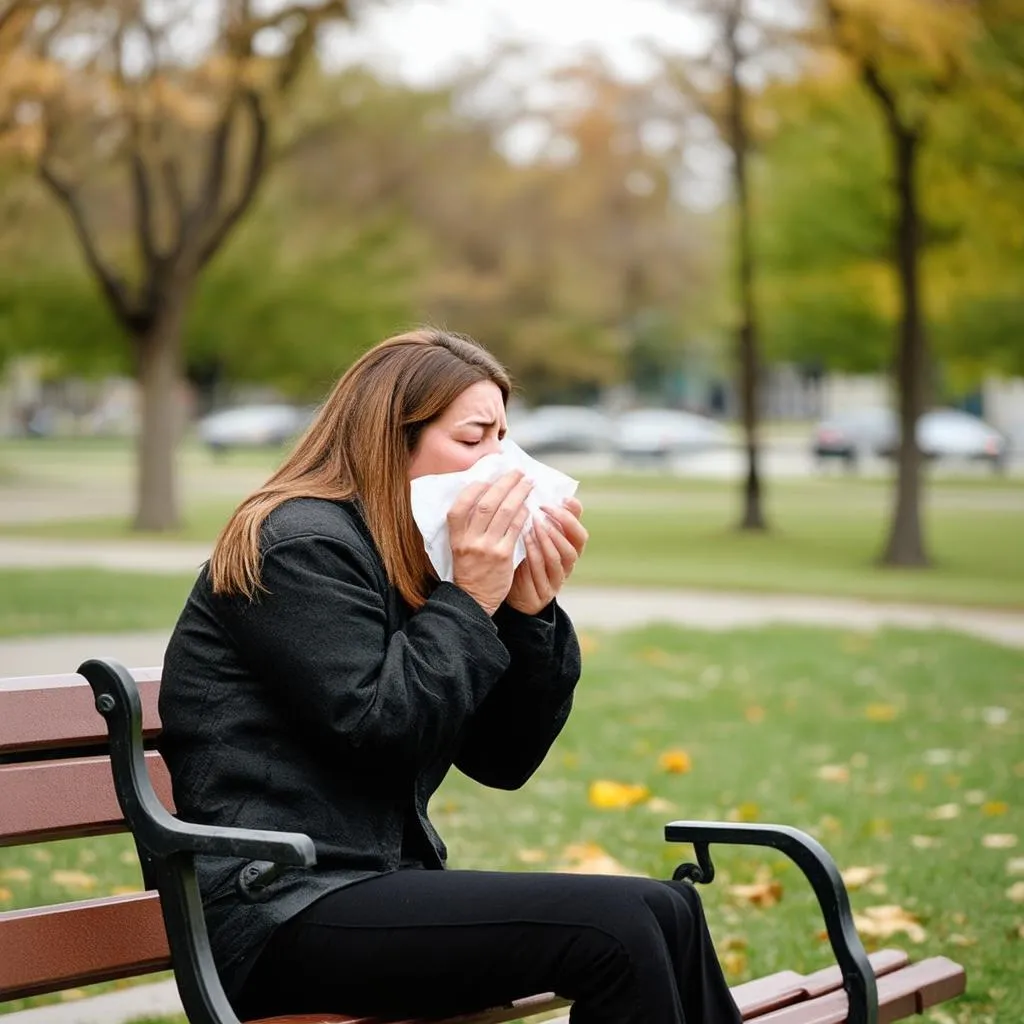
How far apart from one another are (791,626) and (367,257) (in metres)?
34.7

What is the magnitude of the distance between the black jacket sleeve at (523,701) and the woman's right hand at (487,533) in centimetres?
23

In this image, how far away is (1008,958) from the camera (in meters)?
4.93

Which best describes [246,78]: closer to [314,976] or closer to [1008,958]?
[1008,958]

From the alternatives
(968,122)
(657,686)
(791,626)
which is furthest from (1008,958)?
(968,122)

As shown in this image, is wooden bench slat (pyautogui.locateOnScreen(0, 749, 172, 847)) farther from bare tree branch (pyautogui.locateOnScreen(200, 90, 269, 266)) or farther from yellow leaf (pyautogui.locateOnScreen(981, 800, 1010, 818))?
bare tree branch (pyautogui.locateOnScreen(200, 90, 269, 266))

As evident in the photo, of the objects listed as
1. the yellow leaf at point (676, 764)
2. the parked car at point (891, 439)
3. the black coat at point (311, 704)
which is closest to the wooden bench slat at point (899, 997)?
the black coat at point (311, 704)

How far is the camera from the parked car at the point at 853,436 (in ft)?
156

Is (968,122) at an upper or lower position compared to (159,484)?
upper

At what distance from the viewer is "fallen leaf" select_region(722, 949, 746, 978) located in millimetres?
4824

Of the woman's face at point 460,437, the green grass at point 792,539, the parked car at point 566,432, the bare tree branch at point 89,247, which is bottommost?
the parked car at point 566,432

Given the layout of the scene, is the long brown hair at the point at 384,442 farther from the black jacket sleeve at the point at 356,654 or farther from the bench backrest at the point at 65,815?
the bench backrest at the point at 65,815

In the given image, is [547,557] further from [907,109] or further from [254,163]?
[254,163]

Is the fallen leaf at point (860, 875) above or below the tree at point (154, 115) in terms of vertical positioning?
below

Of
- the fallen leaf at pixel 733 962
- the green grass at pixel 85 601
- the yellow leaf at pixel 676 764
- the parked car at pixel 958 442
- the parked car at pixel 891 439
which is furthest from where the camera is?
the parked car at pixel 891 439
